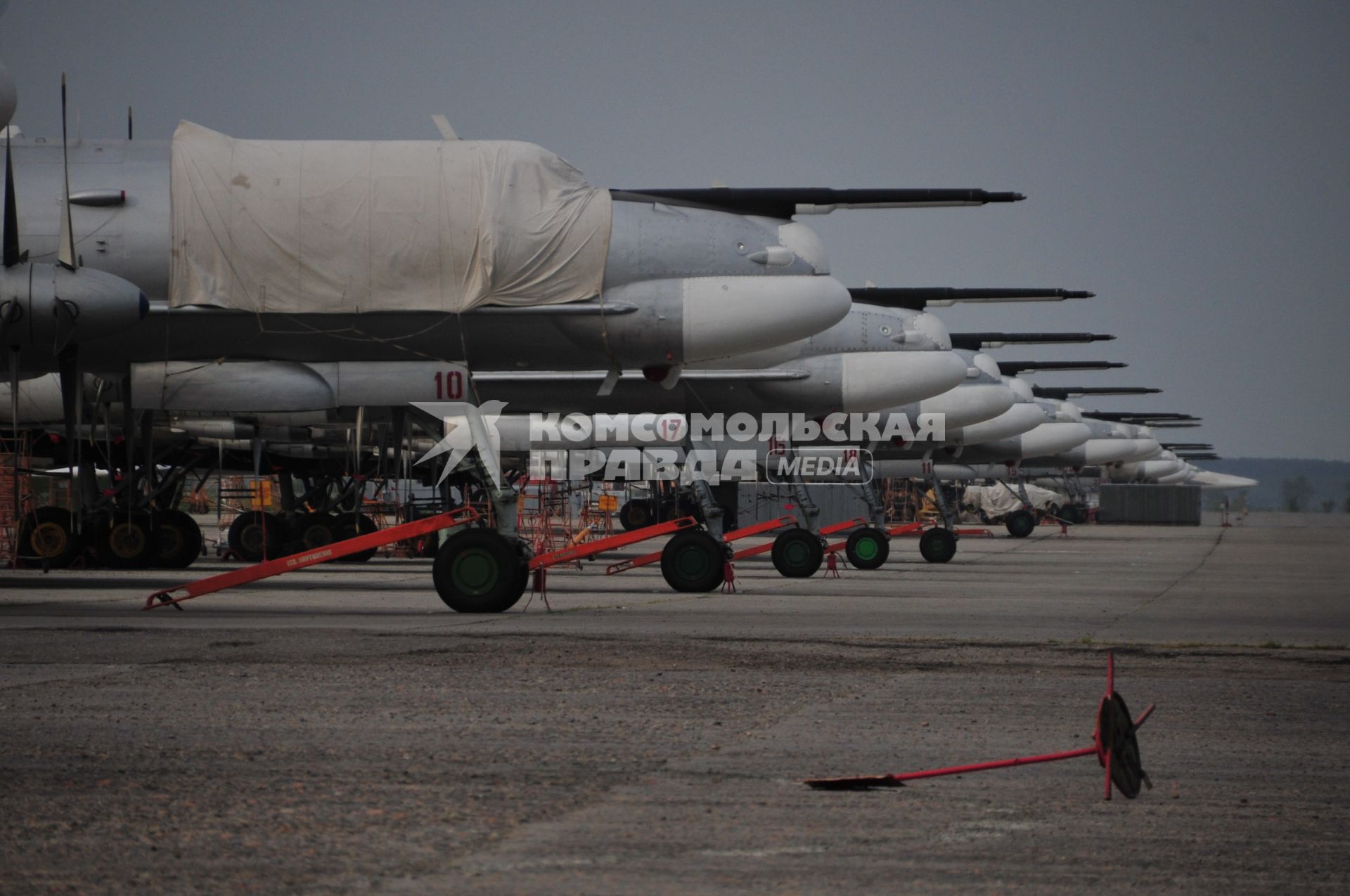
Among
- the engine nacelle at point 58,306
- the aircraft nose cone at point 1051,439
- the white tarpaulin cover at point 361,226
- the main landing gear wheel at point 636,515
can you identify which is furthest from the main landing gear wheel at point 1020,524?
the engine nacelle at point 58,306

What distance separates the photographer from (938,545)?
101 ft

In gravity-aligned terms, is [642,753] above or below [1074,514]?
above

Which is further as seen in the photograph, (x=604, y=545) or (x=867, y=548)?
(x=867, y=548)

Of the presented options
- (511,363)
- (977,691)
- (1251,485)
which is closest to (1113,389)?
(511,363)

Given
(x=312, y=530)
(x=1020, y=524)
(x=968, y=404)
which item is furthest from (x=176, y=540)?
(x=1020, y=524)

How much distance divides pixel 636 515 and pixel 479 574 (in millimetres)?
34654

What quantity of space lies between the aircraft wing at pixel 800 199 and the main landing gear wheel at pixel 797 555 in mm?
7309

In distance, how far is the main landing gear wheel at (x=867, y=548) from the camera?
89.5 ft

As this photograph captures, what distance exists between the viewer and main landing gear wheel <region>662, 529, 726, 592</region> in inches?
741

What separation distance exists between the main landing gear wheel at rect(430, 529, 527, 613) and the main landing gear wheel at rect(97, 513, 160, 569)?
34.8 feet

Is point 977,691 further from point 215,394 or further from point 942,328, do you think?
point 942,328

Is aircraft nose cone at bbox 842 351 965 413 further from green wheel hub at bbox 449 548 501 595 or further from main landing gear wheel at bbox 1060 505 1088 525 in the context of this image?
main landing gear wheel at bbox 1060 505 1088 525

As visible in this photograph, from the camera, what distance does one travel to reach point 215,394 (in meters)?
15.4

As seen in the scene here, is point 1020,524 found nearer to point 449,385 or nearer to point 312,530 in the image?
point 312,530
